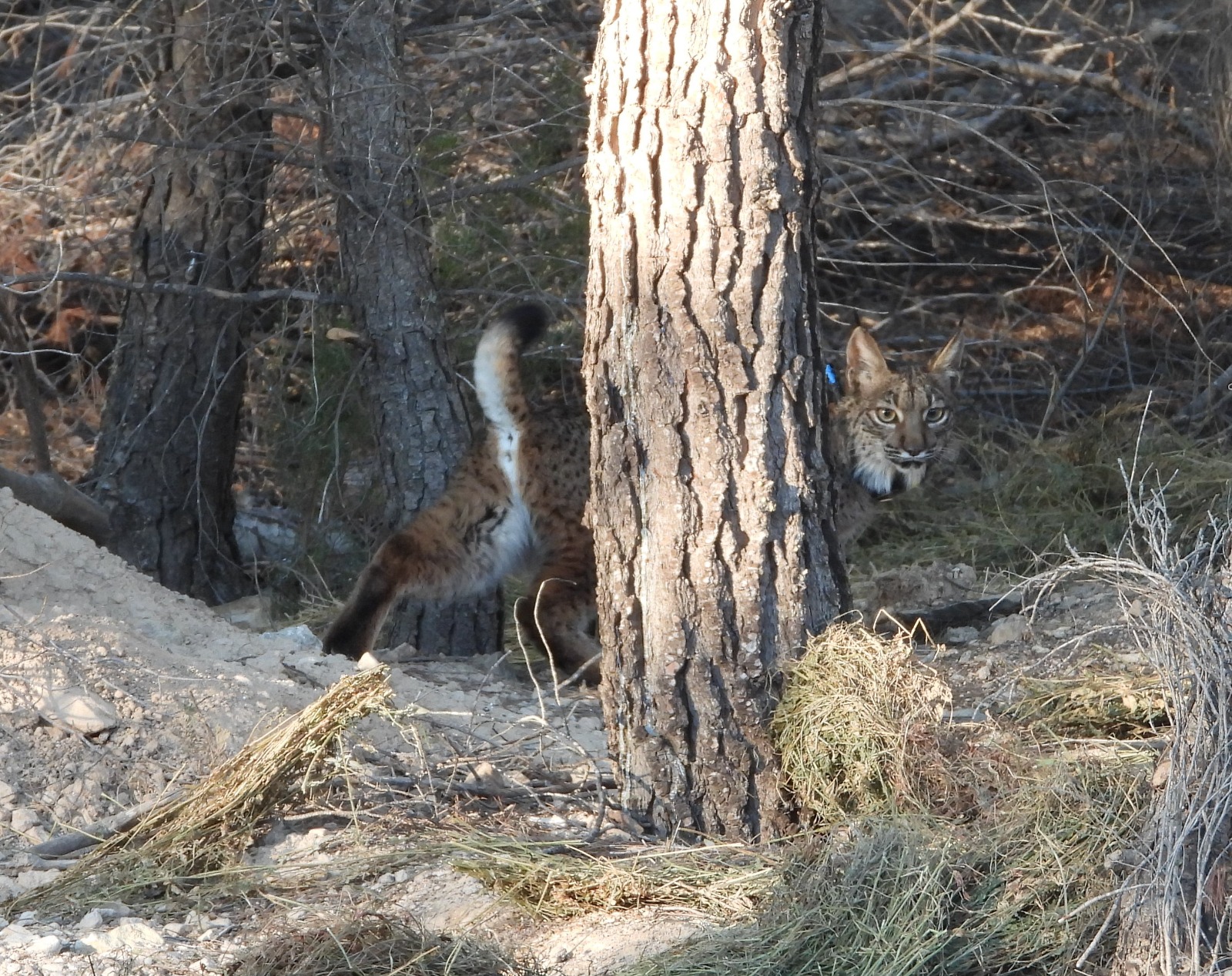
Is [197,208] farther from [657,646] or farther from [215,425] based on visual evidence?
[657,646]

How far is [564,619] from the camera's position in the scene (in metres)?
5.55

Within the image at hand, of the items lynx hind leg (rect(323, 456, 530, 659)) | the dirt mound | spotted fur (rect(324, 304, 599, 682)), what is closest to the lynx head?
spotted fur (rect(324, 304, 599, 682))

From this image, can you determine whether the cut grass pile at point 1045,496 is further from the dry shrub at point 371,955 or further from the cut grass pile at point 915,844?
the dry shrub at point 371,955

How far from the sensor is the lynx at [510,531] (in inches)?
216

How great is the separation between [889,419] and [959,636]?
3.91 ft

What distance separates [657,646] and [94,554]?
2297 millimetres

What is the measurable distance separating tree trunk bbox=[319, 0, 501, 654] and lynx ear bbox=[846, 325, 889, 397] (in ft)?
5.36

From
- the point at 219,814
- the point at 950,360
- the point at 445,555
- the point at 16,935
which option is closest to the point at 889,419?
the point at 950,360

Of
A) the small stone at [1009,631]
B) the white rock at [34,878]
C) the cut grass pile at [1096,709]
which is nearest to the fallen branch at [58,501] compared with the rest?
the white rock at [34,878]

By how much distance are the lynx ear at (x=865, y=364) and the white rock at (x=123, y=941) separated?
403 cm

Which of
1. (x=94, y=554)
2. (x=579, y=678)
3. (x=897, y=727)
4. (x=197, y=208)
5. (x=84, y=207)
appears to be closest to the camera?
(x=897, y=727)

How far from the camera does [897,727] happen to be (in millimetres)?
3547

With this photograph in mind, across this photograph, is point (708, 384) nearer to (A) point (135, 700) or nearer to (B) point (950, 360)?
(A) point (135, 700)

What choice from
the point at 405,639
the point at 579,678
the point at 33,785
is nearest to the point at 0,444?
the point at 405,639
